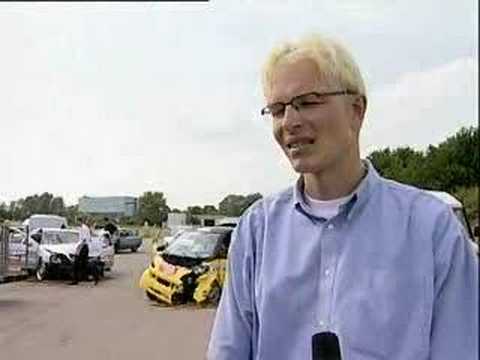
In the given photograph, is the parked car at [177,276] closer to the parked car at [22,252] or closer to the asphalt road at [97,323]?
the asphalt road at [97,323]

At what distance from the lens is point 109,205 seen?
5.54 feet

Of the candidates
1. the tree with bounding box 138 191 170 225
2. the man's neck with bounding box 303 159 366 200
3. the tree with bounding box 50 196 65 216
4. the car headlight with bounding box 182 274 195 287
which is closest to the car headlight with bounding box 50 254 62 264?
the car headlight with bounding box 182 274 195 287

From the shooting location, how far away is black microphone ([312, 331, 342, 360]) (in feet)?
2.77

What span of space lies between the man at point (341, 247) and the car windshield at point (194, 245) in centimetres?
144

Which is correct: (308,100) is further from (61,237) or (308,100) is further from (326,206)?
(61,237)

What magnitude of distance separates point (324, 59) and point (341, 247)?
20cm

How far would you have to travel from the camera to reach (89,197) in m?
1.61

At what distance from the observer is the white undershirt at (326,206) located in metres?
0.88

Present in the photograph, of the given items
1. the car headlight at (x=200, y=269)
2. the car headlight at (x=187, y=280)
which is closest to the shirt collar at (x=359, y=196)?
the car headlight at (x=200, y=269)

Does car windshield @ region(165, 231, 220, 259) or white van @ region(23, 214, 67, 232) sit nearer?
white van @ region(23, 214, 67, 232)

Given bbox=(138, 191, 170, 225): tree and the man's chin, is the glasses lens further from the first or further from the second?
bbox=(138, 191, 170, 225): tree

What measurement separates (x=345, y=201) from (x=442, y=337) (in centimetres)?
18

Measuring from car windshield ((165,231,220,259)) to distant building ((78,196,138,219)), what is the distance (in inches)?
25.2

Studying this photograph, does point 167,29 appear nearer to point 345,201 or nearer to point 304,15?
point 304,15
